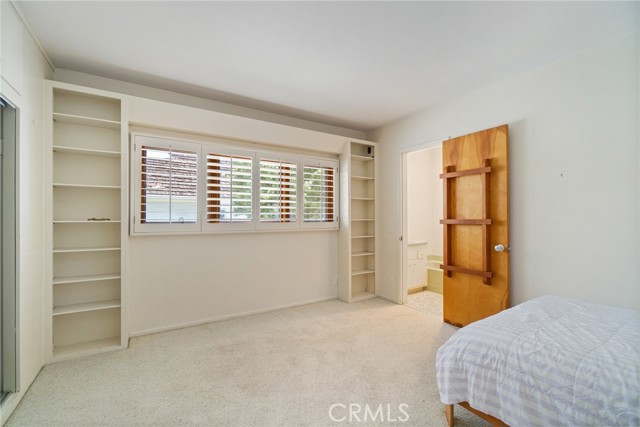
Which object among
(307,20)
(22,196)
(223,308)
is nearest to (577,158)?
(307,20)

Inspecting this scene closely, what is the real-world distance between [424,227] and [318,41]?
3918mm

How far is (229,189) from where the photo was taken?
338cm

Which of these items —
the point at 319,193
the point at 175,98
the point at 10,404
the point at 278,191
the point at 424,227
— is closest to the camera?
the point at 10,404

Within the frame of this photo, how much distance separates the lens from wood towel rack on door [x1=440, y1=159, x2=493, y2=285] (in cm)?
281

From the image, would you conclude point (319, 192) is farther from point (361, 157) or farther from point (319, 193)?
point (361, 157)

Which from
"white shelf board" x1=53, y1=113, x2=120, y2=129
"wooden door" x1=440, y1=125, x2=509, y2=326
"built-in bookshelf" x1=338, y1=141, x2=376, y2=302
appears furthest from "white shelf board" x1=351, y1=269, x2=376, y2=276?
"white shelf board" x1=53, y1=113, x2=120, y2=129

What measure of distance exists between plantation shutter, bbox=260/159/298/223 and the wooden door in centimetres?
192

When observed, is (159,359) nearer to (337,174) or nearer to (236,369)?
(236,369)

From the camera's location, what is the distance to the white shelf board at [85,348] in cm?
240

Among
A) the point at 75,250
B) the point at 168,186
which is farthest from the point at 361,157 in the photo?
the point at 75,250

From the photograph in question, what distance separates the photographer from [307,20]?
1951 millimetres

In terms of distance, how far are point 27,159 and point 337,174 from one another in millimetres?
3266

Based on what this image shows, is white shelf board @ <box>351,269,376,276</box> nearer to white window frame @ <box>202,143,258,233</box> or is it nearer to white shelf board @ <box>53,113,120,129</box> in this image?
white window frame @ <box>202,143,258,233</box>

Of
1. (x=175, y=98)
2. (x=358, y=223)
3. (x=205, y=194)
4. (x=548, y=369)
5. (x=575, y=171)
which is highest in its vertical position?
(x=175, y=98)
